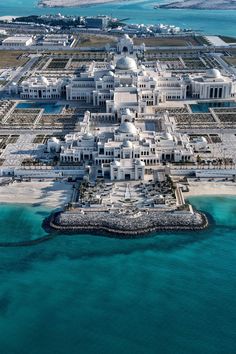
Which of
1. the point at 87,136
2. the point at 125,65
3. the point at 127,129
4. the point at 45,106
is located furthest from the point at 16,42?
the point at 127,129

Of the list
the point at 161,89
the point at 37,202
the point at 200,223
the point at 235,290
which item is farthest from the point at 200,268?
the point at 161,89

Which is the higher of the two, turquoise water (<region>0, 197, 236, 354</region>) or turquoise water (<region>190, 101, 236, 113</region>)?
turquoise water (<region>190, 101, 236, 113</region>)

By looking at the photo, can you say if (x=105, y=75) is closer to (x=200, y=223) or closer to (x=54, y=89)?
(x=54, y=89)

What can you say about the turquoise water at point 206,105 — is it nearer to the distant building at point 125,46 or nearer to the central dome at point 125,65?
the central dome at point 125,65

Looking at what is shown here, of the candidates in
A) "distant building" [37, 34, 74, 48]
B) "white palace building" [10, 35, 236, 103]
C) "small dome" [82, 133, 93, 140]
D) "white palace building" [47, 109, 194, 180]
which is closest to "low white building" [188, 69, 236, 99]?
"white palace building" [10, 35, 236, 103]

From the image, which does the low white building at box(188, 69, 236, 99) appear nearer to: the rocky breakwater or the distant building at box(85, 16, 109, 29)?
the rocky breakwater

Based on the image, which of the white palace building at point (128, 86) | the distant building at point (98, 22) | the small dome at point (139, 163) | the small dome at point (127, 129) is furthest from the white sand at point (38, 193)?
the distant building at point (98, 22)

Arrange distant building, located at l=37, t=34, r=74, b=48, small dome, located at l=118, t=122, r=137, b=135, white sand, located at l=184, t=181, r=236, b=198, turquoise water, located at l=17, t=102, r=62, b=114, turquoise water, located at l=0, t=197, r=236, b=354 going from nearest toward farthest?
turquoise water, located at l=0, t=197, r=236, b=354, white sand, located at l=184, t=181, r=236, b=198, small dome, located at l=118, t=122, r=137, b=135, turquoise water, located at l=17, t=102, r=62, b=114, distant building, located at l=37, t=34, r=74, b=48

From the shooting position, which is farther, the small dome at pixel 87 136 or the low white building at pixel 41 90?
the low white building at pixel 41 90
